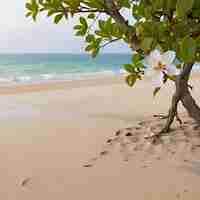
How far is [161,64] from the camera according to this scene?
117 cm

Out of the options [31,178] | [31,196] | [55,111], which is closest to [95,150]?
[31,178]

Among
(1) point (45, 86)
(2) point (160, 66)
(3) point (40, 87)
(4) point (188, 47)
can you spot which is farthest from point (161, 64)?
(1) point (45, 86)

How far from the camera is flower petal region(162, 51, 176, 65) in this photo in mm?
1094

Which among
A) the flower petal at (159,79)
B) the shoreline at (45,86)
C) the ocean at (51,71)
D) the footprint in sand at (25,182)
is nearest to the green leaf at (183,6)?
the flower petal at (159,79)

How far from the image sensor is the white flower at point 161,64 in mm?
1118

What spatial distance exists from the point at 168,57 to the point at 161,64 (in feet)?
0.19

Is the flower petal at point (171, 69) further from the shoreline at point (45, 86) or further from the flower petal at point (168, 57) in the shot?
the shoreline at point (45, 86)

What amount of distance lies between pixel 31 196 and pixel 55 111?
10.0 feet

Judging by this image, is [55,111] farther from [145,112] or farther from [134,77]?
[134,77]

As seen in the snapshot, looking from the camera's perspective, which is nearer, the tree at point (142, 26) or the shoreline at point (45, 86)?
the tree at point (142, 26)

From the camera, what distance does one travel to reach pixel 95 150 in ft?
9.82

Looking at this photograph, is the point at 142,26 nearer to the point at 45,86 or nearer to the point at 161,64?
the point at 161,64

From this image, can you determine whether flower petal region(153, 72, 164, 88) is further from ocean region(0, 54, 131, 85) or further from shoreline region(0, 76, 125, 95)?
shoreline region(0, 76, 125, 95)

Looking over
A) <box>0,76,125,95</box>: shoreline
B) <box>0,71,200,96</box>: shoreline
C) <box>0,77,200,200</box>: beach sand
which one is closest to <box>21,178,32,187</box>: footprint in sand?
<box>0,77,200,200</box>: beach sand
